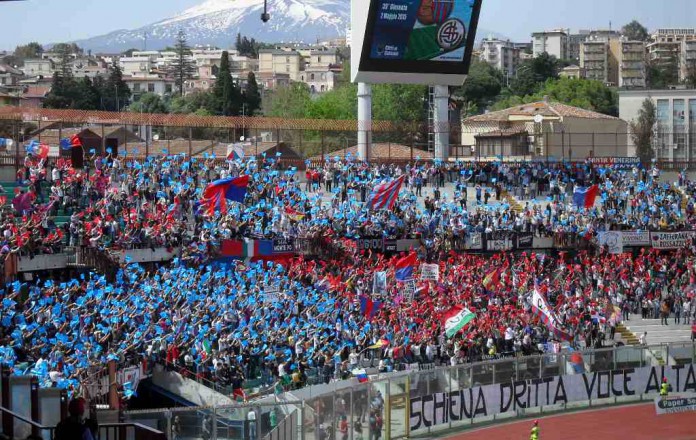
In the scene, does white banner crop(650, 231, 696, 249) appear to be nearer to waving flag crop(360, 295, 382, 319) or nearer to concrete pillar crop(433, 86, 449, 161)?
concrete pillar crop(433, 86, 449, 161)

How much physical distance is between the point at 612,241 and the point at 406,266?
1023 cm

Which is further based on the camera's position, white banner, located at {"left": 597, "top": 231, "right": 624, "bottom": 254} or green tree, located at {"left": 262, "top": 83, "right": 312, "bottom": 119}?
green tree, located at {"left": 262, "top": 83, "right": 312, "bottom": 119}

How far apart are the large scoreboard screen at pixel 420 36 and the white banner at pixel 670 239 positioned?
12.1 meters

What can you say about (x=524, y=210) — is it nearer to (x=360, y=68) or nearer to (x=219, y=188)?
(x=360, y=68)

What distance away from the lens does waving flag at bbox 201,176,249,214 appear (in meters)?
39.3

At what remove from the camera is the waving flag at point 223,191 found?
39281 millimetres

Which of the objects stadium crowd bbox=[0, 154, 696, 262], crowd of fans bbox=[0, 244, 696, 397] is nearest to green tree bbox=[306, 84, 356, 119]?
stadium crowd bbox=[0, 154, 696, 262]

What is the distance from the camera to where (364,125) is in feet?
179

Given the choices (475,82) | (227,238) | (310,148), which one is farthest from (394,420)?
(475,82)

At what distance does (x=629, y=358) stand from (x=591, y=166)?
21.2 metres

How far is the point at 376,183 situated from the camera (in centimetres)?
4734

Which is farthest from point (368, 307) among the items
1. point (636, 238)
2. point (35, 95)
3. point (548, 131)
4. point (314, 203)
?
point (35, 95)

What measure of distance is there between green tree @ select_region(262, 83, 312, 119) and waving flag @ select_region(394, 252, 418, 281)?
67.2 meters

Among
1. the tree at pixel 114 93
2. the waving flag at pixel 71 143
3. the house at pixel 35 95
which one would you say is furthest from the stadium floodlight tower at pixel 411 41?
the tree at pixel 114 93
